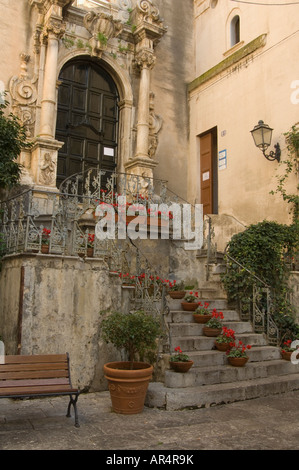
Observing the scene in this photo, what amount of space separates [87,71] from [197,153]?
3.90 metres

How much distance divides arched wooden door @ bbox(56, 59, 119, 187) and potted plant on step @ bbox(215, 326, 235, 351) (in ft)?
19.9

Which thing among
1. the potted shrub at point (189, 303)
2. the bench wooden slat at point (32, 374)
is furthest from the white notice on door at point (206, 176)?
the bench wooden slat at point (32, 374)

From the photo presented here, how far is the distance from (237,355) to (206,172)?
24.1 feet

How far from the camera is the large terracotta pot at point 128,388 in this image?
5.16 meters

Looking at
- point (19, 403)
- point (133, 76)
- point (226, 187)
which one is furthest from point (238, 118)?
point (19, 403)

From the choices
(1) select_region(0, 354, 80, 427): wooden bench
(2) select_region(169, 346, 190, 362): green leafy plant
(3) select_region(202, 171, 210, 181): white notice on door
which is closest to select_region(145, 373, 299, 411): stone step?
(2) select_region(169, 346, 190, 362): green leafy plant

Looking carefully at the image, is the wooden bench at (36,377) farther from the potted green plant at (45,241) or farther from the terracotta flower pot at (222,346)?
the terracotta flower pot at (222,346)

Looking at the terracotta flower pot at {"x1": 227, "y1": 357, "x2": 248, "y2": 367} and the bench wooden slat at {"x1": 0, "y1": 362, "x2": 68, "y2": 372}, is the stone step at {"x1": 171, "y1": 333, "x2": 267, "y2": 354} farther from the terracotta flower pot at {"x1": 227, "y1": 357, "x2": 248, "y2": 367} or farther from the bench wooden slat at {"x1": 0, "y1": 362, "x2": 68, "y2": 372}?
the bench wooden slat at {"x1": 0, "y1": 362, "x2": 68, "y2": 372}

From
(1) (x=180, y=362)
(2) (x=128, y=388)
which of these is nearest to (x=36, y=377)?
(2) (x=128, y=388)

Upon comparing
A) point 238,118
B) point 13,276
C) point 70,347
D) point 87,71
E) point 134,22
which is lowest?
point 70,347

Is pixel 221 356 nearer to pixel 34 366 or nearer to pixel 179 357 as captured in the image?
pixel 179 357

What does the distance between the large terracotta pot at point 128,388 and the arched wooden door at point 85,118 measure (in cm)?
673

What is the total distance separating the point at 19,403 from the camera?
5590 millimetres
